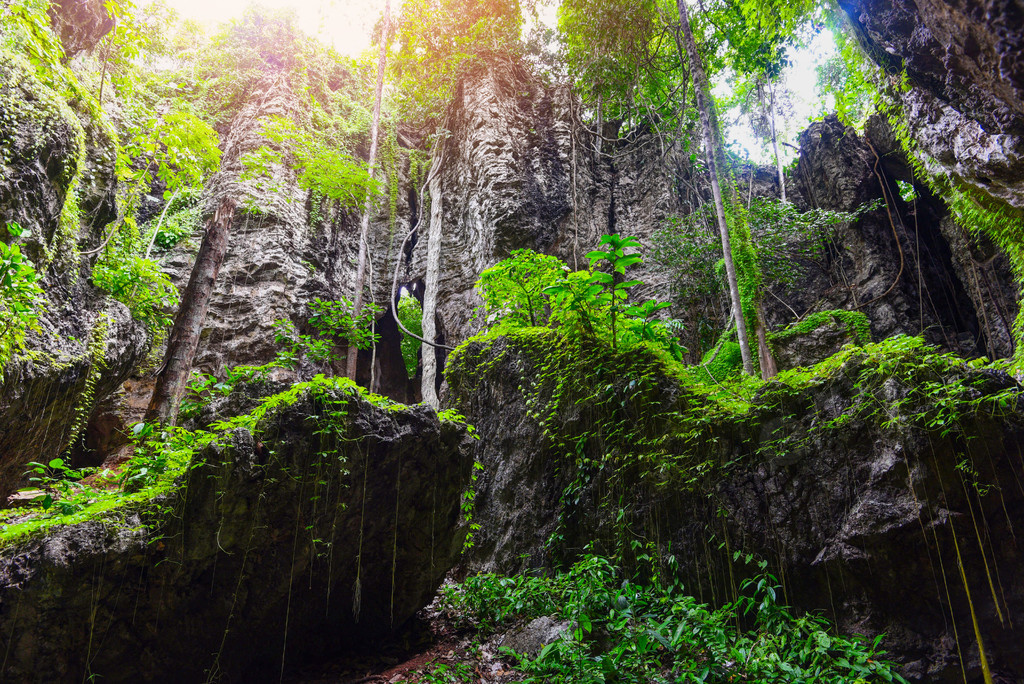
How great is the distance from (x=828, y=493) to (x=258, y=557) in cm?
489

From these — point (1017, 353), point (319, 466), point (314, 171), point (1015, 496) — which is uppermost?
point (314, 171)

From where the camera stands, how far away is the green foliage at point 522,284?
23.5ft

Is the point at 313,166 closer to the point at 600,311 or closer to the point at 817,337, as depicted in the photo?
the point at 600,311

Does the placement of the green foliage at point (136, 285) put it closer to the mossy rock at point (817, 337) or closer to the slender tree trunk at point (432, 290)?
the slender tree trunk at point (432, 290)

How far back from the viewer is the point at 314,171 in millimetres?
12453

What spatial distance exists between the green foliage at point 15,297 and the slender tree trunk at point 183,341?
1.61m

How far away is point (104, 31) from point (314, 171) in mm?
4403

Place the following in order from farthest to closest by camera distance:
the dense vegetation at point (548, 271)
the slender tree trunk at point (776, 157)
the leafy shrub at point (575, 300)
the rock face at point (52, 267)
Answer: the slender tree trunk at point (776, 157), the rock face at point (52, 267), the leafy shrub at point (575, 300), the dense vegetation at point (548, 271)

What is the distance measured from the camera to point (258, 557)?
4.23 m

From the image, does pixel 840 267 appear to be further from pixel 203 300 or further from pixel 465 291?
pixel 203 300

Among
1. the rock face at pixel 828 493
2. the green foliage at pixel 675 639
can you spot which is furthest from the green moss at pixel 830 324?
the green foliage at pixel 675 639

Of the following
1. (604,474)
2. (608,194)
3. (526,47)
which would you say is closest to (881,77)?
(604,474)

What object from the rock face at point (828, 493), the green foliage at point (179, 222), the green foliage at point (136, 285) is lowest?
the rock face at point (828, 493)

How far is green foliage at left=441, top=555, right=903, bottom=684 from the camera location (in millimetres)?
3525
